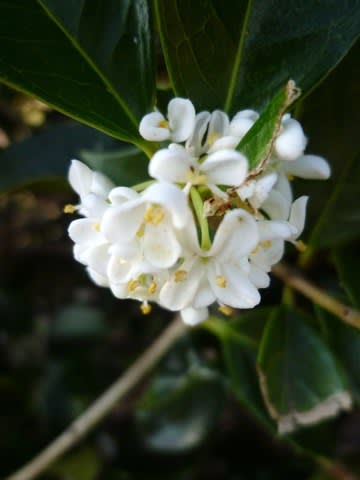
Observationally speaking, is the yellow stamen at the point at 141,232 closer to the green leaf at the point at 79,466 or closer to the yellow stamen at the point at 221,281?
the yellow stamen at the point at 221,281

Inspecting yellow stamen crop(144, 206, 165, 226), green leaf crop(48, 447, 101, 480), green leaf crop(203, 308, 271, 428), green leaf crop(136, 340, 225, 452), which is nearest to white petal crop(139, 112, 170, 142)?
yellow stamen crop(144, 206, 165, 226)

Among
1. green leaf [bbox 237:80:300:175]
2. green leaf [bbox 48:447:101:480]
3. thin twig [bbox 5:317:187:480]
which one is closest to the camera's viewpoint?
green leaf [bbox 237:80:300:175]

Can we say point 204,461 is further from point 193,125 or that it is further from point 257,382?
point 193,125

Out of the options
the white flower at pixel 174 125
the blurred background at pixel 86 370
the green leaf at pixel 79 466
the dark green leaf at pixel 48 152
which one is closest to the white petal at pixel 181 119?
the white flower at pixel 174 125

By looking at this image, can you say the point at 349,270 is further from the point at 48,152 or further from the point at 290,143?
the point at 48,152

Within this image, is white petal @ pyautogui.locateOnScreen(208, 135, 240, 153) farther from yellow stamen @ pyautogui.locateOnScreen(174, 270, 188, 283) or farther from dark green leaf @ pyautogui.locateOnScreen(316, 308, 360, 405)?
dark green leaf @ pyautogui.locateOnScreen(316, 308, 360, 405)

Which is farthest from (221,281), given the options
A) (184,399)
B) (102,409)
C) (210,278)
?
(184,399)
